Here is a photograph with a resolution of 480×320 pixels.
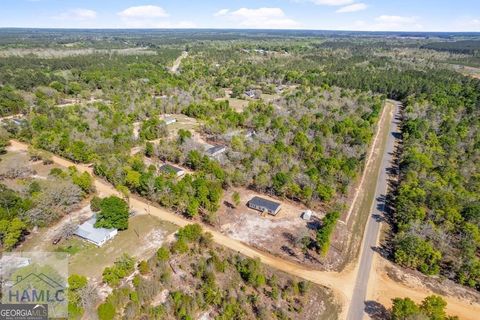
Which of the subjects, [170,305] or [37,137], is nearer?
[170,305]

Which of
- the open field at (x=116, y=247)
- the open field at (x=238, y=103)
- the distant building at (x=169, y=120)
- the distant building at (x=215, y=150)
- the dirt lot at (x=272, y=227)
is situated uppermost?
the distant building at (x=215, y=150)

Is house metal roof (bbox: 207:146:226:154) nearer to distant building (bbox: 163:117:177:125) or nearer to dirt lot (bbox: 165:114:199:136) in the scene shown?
dirt lot (bbox: 165:114:199:136)

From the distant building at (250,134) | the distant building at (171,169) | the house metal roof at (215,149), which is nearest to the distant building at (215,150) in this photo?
the house metal roof at (215,149)

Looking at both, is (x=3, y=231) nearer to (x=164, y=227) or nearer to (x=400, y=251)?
(x=164, y=227)

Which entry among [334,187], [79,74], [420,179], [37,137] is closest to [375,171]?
[420,179]

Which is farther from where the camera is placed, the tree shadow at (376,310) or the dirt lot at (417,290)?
the dirt lot at (417,290)

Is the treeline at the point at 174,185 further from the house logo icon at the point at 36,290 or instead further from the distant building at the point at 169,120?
the distant building at the point at 169,120

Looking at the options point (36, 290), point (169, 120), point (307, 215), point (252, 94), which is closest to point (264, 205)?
point (307, 215)
